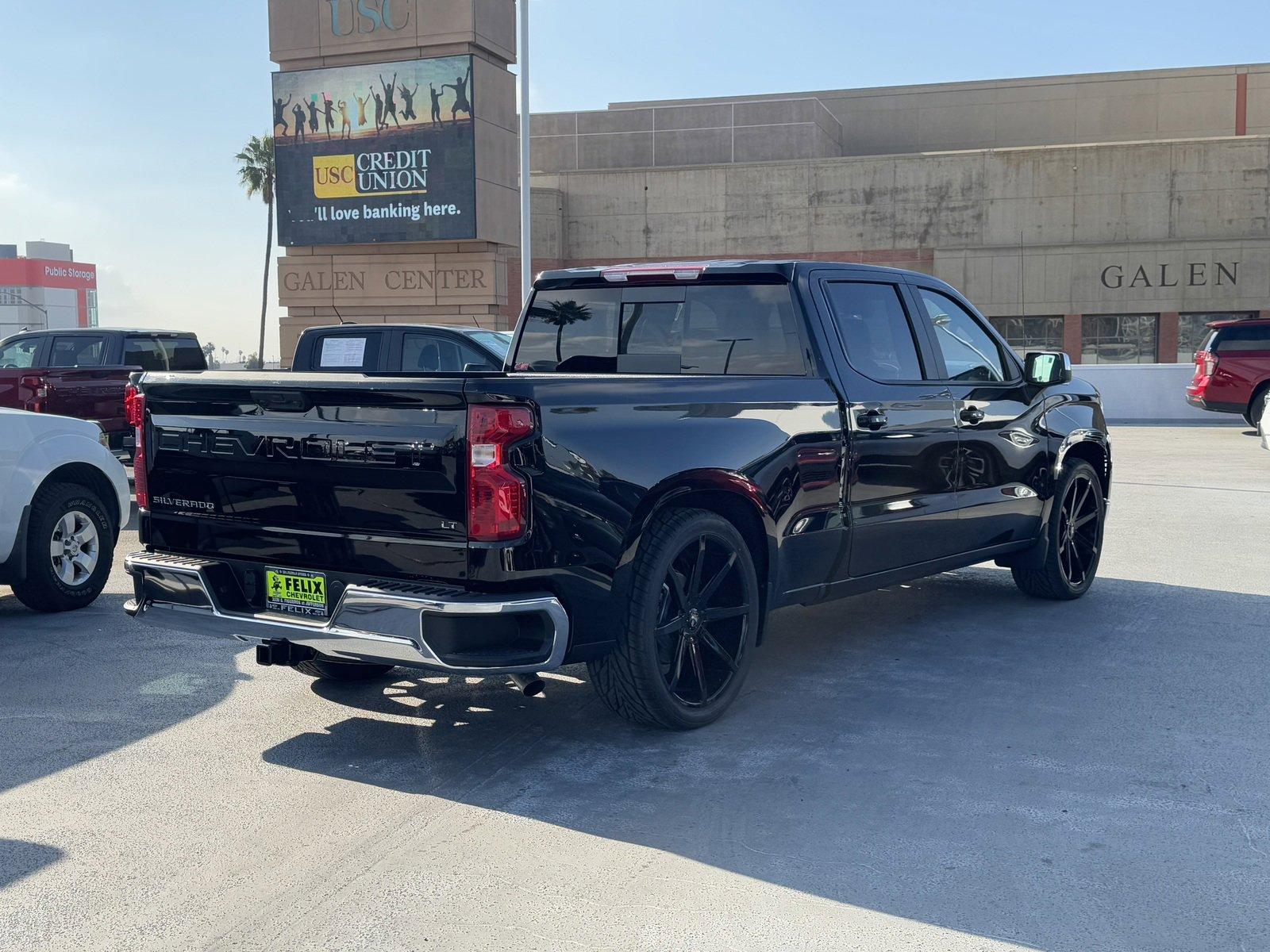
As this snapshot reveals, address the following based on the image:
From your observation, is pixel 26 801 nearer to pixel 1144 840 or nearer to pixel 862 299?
pixel 1144 840

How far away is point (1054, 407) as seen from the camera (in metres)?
8.02

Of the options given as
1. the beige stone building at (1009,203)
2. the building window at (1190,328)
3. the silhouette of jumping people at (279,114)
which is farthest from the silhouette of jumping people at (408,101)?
the building window at (1190,328)

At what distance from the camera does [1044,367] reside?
7652mm

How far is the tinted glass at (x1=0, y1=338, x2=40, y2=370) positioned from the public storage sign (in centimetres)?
2149

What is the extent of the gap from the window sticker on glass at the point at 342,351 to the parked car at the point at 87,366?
2726 mm

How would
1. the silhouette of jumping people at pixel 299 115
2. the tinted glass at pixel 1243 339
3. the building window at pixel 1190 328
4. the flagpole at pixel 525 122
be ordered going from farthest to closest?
1. the building window at pixel 1190 328
2. the silhouette of jumping people at pixel 299 115
3. the flagpole at pixel 525 122
4. the tinted glass at pixel 1243 339

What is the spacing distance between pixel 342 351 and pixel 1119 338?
39.5 metres

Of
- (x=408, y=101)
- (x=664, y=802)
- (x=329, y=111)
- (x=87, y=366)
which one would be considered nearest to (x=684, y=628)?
(x=664, y=802)

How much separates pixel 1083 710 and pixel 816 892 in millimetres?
2388

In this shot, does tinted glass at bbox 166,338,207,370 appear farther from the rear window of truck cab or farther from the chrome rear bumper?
the chrome rear bumper

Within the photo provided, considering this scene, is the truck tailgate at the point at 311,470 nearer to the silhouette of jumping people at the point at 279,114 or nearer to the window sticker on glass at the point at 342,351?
the window sticker on glass at the point at 342,351

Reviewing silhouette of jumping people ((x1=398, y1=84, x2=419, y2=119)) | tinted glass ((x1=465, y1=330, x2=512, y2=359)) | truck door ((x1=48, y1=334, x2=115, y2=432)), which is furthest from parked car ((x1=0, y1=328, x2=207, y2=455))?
silhouette of jumping people ((x1=398, y1=84, x2=419, y2=119))

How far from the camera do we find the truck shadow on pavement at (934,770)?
3.91 m

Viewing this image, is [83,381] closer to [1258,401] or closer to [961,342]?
[961,342]
